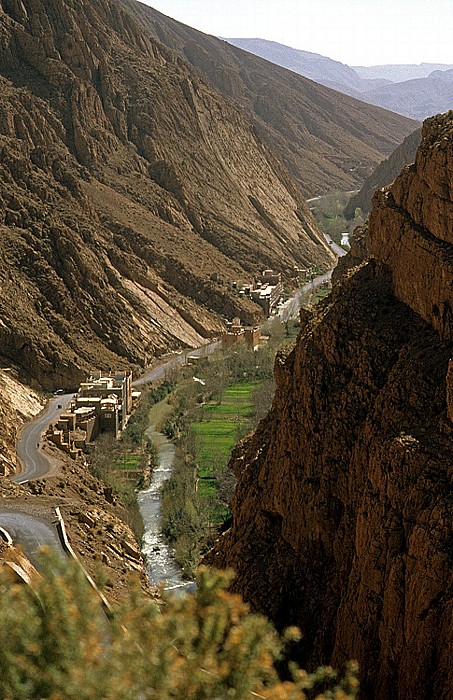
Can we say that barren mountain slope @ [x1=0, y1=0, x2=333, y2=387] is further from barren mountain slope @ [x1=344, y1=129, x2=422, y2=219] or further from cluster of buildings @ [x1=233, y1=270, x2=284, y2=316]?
barren mountain slope @ [x1=344, y1=129, x2=422, y2=219]

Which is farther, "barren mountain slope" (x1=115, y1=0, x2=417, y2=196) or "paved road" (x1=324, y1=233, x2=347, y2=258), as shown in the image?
"barren mountain slope" (x1=115, y1=0, x2=417, y2=196)

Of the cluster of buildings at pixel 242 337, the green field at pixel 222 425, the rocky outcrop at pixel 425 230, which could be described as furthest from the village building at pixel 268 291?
the rocky outcrop at pixel 425 230

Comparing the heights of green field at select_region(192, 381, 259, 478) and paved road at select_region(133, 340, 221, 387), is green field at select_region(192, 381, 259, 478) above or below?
below

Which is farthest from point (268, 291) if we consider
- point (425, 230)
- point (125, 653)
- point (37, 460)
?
point (125, 653)

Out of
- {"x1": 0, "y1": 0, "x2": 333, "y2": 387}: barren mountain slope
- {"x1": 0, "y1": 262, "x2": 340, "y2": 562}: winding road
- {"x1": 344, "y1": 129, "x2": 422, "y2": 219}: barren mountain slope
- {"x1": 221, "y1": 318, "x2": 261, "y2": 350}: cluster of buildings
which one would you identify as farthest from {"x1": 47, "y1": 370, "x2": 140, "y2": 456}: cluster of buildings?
{"x1": 344, "y1": 129, "x2": 422, "y2": 219}: barren mountain slope

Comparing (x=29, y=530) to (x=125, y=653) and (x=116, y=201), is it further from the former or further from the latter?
(x=116, y=201)

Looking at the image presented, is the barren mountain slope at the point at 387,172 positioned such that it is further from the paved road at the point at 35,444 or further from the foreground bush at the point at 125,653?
the foreground bush at the point at 125,653

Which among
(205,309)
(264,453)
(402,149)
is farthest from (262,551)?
(402,149)
